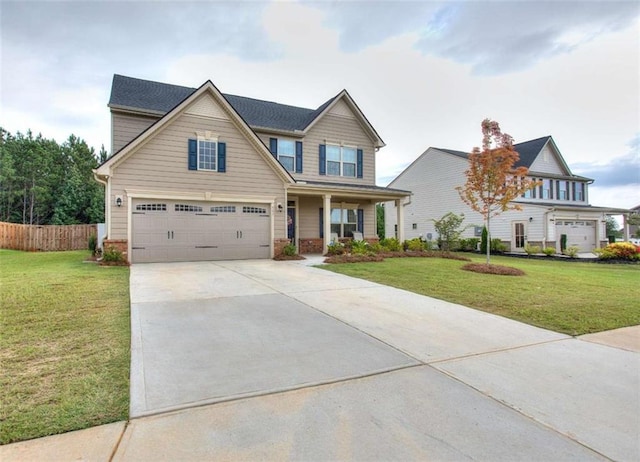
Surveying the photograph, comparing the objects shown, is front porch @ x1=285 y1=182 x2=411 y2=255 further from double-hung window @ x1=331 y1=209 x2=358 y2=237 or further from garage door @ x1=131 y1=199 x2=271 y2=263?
garage door @ x1=131 y1=199 x2=271 y2=263

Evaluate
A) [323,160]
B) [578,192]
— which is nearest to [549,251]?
[578,192]

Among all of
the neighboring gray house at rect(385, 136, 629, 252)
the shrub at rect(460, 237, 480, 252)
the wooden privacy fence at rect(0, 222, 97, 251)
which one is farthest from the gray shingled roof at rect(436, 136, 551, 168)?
the wooden privacy fence at rect(0, 222, 97, 251)

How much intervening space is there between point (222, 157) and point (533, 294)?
11.3 m

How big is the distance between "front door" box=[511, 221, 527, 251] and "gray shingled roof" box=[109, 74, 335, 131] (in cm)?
1581

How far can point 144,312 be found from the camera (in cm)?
525

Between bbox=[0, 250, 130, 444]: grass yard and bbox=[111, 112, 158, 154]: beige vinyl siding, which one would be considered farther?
bbox=[111, 112, 158, 154]: beige vinyl siding

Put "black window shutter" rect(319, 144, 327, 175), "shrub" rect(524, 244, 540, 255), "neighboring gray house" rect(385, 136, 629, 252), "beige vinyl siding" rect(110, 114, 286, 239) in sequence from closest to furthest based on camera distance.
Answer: "beige vinyl siding" rect(110, 114, 286, 239) → "black window shutter" rect(319, 144, 327, 175) → "shrub" rect(524, 244, 540, 255) → "neighboring gray house" rect(385, 136, 629, 252)

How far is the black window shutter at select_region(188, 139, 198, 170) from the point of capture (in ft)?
41.5

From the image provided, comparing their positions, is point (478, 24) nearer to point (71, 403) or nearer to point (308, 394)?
point (308, 394)

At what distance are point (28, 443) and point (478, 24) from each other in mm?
13891

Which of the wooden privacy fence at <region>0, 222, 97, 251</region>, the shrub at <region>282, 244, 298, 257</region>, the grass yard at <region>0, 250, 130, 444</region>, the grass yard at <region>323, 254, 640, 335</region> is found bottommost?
the grass yard at <region>323, 254, 640, 335</region>

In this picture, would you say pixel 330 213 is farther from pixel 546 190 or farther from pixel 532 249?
pixel 546 190

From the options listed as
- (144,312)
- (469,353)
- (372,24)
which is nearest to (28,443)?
(144,312)

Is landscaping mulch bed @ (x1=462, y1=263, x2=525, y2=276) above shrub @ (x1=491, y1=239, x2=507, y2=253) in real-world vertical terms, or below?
below
